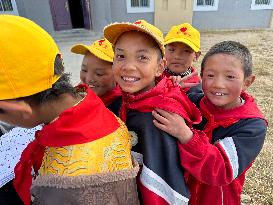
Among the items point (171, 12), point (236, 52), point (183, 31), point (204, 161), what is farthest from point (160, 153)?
point (171, 12)

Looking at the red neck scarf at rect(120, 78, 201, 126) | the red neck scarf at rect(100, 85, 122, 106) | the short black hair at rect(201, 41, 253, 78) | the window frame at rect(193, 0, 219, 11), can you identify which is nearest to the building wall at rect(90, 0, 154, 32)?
the window frame at rect(193, 0, 219, 11)

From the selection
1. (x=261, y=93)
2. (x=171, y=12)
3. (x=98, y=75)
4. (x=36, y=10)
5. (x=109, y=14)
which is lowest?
Result: (x=261, y=93)

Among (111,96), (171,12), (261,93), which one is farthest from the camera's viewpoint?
(171,12)

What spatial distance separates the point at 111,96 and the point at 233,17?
13.4 meters

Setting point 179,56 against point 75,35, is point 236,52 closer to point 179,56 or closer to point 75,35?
point 179,56

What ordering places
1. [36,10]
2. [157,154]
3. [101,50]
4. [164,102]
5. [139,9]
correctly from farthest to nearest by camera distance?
[139,9] < [36,10] < [101,50] < [164,102] < [157,154]

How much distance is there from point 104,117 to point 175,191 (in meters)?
0.49

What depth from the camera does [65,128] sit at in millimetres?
1070

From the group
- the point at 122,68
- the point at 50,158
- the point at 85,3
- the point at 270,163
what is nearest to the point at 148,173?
the point at 50,158

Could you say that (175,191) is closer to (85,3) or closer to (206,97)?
(206,97)

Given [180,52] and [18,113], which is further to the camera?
[180,52]

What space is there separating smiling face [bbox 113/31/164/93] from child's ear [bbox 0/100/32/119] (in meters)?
0.59

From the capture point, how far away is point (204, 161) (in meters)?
1.35

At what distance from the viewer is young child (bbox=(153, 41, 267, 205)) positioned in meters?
1.36
